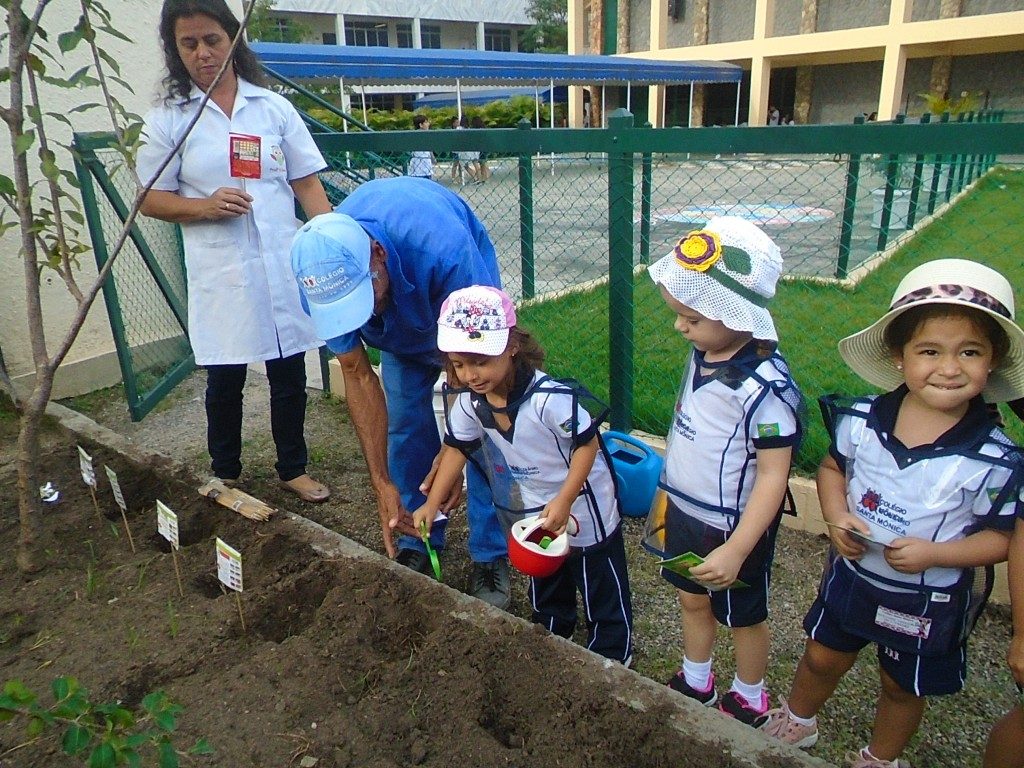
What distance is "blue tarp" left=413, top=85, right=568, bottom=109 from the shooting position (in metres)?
31.2

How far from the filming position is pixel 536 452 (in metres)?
1.95

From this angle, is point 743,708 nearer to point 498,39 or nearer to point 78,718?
point 78,718

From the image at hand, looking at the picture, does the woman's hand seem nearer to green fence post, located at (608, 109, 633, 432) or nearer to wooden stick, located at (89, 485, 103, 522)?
wooden stick, located at (89, 485, 103, 522)

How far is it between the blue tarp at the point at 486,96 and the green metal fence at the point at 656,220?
24.7 metres

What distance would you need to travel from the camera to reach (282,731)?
161 centimetres

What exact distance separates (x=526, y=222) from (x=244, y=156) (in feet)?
6.93

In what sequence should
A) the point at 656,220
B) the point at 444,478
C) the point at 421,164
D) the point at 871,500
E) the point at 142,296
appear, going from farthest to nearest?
the point at 656,220, the point at 142,296, the point at 421,164, the point at 444,478, the point at 871,500

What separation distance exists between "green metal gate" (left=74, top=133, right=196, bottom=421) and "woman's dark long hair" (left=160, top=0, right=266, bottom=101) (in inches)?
53.2

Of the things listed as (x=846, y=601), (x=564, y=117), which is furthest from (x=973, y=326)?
(x=564, y=117)

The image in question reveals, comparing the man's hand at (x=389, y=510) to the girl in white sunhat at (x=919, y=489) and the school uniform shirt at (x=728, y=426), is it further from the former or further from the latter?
the girl in white sunhat at (x=919, y=489)

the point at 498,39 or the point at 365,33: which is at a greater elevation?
the point at 498,39

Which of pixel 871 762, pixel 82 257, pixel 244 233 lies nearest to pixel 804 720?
pixel 871 762

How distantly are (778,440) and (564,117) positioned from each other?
3303 centimetres

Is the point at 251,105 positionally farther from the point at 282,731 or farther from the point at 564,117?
the point at 564,117
